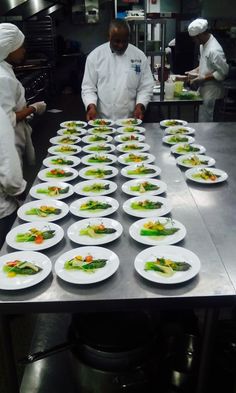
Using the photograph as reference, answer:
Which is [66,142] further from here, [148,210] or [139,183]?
[148,210]

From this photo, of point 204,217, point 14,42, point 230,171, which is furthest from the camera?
point 14,42

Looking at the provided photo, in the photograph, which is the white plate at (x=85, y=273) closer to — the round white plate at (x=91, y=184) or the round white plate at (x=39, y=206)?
the round white plate at (x=39, y=206)

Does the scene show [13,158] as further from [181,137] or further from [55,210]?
[181,137]

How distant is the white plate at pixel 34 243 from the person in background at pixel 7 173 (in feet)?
1.18

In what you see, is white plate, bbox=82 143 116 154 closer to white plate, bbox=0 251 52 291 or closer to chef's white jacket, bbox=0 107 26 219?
chef's white jacket, bbox=0 107 26 219

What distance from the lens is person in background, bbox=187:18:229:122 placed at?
165 inches

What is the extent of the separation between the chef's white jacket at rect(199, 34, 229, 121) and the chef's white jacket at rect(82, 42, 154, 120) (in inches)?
52.5

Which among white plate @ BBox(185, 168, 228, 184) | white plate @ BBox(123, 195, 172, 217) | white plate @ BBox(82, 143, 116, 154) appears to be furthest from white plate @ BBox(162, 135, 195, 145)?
white plate @ BBox(123, 195, 172, 217)

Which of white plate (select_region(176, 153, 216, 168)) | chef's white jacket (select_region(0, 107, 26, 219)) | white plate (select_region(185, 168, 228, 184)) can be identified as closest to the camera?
chef's white jacket (select_region(0, 107, 26, 219))

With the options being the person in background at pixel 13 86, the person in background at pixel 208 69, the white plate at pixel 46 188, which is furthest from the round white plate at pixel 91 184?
the person in background at pixel 208 69

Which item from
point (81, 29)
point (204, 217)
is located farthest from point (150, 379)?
point (81, 29)

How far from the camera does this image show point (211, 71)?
14.2 ft

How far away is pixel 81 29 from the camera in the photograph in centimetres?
927

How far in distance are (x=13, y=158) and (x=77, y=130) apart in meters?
1.11
